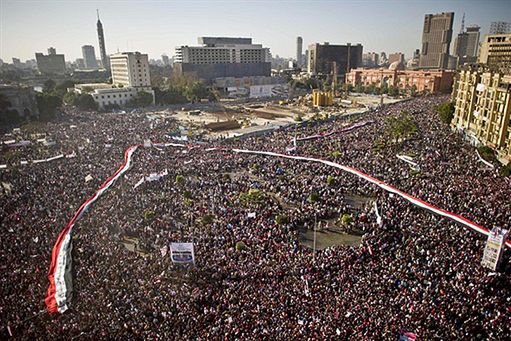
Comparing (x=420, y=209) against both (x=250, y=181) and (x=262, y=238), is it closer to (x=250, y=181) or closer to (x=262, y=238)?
(x=262, y=238)

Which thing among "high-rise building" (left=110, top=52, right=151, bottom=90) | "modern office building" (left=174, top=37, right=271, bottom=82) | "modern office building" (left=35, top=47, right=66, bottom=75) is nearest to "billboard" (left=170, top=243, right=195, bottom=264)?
"high-rise building" (left=110, top=52, right=151, bottom=90)

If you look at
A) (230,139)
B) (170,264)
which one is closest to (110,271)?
(170,264)

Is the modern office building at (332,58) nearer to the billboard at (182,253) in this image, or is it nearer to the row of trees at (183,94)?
the row of trees at (183,94)

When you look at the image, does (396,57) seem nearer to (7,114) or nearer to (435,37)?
(435,37)

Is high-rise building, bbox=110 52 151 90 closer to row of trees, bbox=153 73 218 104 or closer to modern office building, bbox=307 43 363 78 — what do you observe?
row of trees, bbox=153 73 218 104

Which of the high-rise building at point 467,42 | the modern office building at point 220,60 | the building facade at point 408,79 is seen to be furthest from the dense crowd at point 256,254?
the high-rise building at point 467,42

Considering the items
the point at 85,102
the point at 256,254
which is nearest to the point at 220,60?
the point at 85,102

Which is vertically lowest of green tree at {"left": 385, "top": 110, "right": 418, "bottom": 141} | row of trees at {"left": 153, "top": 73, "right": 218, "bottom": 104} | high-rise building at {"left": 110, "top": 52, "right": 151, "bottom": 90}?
green tree at {"left": 385, "top": 110, "right": 418, "bottom": 141}
